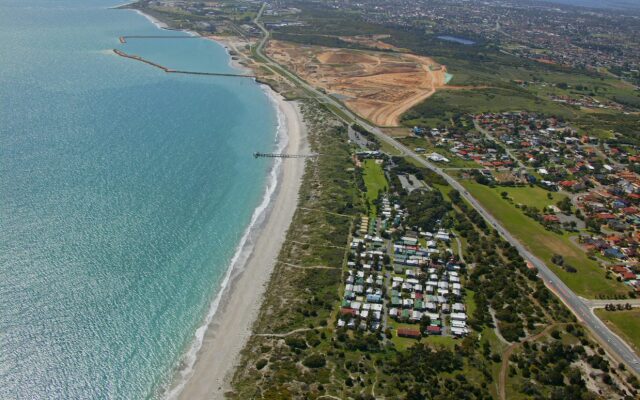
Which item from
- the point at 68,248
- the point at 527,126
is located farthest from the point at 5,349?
the point at 527,126

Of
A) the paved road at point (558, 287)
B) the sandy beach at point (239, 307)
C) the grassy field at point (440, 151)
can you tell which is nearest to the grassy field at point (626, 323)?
the paved road at point (558, 287)

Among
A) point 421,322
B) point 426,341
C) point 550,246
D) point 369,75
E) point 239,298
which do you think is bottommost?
point 239,298

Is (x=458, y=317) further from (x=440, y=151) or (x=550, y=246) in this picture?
(x=440, y=151)

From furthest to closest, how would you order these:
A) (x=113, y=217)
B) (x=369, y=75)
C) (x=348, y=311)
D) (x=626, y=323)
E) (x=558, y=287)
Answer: (x=369, y=75)
(x=113, y=217)
(x=558, y=287)
(x=626, y=323)
(x=348, y=311)

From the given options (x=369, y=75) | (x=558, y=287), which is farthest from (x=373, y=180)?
(x=369, y=75)

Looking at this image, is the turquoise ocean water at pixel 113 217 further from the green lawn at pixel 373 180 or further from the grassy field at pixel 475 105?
the grassy field at pixel 475 105

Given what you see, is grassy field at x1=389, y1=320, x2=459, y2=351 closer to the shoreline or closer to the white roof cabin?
the white roof cabin
